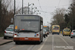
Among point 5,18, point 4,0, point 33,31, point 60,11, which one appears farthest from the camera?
point 60,11

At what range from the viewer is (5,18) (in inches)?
1889

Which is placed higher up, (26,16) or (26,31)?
(26,16)

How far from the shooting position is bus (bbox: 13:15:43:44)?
20266mm

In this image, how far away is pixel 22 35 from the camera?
20344 millimetres

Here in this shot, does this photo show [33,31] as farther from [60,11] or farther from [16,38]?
[60,11]

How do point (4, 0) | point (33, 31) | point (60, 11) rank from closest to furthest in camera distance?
1. point (33, 31)
2. point (4, 0)
3. point (60, 11)

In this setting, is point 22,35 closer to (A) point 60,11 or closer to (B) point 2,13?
(B) point 2,13

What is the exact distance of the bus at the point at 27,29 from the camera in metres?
20.3

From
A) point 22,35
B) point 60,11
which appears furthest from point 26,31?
point 60,11

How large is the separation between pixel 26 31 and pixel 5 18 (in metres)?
28.3

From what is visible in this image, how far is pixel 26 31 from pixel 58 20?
98367mm

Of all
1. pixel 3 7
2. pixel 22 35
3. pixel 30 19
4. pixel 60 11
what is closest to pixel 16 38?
pixel 22 35

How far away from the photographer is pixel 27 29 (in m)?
20.3

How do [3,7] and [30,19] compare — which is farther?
[3,7]
